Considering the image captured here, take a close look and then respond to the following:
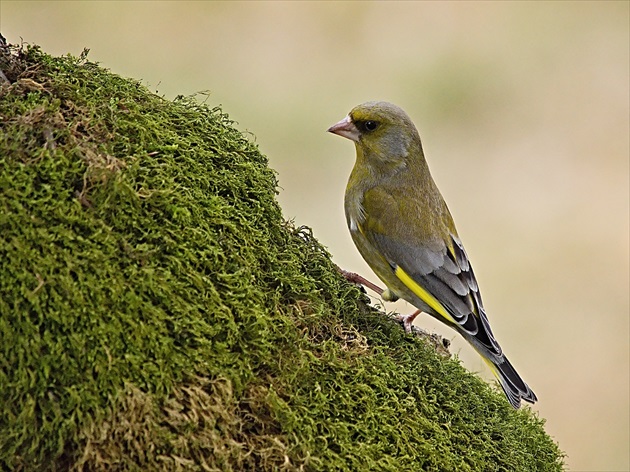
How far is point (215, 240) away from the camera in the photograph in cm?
226

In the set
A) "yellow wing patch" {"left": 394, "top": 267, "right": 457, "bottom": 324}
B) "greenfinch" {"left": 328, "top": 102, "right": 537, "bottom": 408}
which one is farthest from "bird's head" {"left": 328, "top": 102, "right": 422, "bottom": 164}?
"yellow wing patch" {"left": 394, "top": 267, "right": 457, "bottom": 324}

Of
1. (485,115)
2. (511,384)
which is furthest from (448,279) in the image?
(485,115)

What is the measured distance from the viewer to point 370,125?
3943mm

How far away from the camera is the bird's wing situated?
3.64 metres

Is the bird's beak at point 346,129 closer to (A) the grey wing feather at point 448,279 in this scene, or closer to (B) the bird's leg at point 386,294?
(A) the grey wing feather at point 448,279

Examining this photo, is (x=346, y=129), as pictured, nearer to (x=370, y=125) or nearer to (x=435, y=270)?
(x=370, y=125)

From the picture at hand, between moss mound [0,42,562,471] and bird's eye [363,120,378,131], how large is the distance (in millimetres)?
1319

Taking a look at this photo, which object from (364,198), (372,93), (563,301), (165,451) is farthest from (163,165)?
(372,93)

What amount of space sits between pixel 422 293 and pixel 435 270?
0.12 meters

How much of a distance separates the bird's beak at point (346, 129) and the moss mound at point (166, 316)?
1274 millimetres

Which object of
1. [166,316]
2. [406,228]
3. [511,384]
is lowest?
[166,316]

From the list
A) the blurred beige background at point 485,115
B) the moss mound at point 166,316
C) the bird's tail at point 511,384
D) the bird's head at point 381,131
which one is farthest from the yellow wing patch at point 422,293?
the blurred beige background at point 485,115

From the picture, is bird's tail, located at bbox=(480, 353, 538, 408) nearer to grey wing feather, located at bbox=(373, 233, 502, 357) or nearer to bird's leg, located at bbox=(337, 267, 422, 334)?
grey wing feather, located at bbox=(373, 233, 502, 357)

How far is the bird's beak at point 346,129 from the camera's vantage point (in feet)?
12.9
